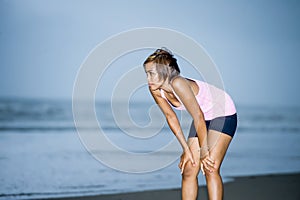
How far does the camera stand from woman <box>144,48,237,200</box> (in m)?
2.13

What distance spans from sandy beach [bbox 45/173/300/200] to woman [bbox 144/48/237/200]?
717 mm

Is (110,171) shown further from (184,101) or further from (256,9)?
(256,9)

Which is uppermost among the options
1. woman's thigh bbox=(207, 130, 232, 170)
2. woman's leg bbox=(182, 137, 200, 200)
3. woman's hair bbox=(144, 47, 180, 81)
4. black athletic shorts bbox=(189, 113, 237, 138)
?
woman's hair bbox=(144, 47, 180, 81)

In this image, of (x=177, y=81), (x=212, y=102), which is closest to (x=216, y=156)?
(x=212, y=102)

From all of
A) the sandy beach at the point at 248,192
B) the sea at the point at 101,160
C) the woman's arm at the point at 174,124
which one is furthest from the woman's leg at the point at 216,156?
the sea at the point at 101,160

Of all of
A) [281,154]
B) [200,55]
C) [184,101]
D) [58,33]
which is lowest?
[281,154]

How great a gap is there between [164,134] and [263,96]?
8.38 ft

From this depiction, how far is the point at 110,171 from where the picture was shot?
12.3 ft

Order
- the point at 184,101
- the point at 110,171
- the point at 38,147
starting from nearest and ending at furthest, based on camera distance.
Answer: the point at 184,101, the point at 110,171, the point at 38,147

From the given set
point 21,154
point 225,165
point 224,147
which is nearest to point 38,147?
point 21,154

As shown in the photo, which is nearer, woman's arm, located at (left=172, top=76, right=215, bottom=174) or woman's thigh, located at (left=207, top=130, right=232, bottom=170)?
woman's arm, located at (left=172, top=76, right=215, bottom=174)

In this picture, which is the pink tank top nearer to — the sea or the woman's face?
the woman's face

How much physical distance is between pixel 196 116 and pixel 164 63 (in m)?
0.28

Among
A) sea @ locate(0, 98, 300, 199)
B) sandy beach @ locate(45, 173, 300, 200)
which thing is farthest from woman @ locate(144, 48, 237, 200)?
sea @ locate(0, 98, 300, 199)
